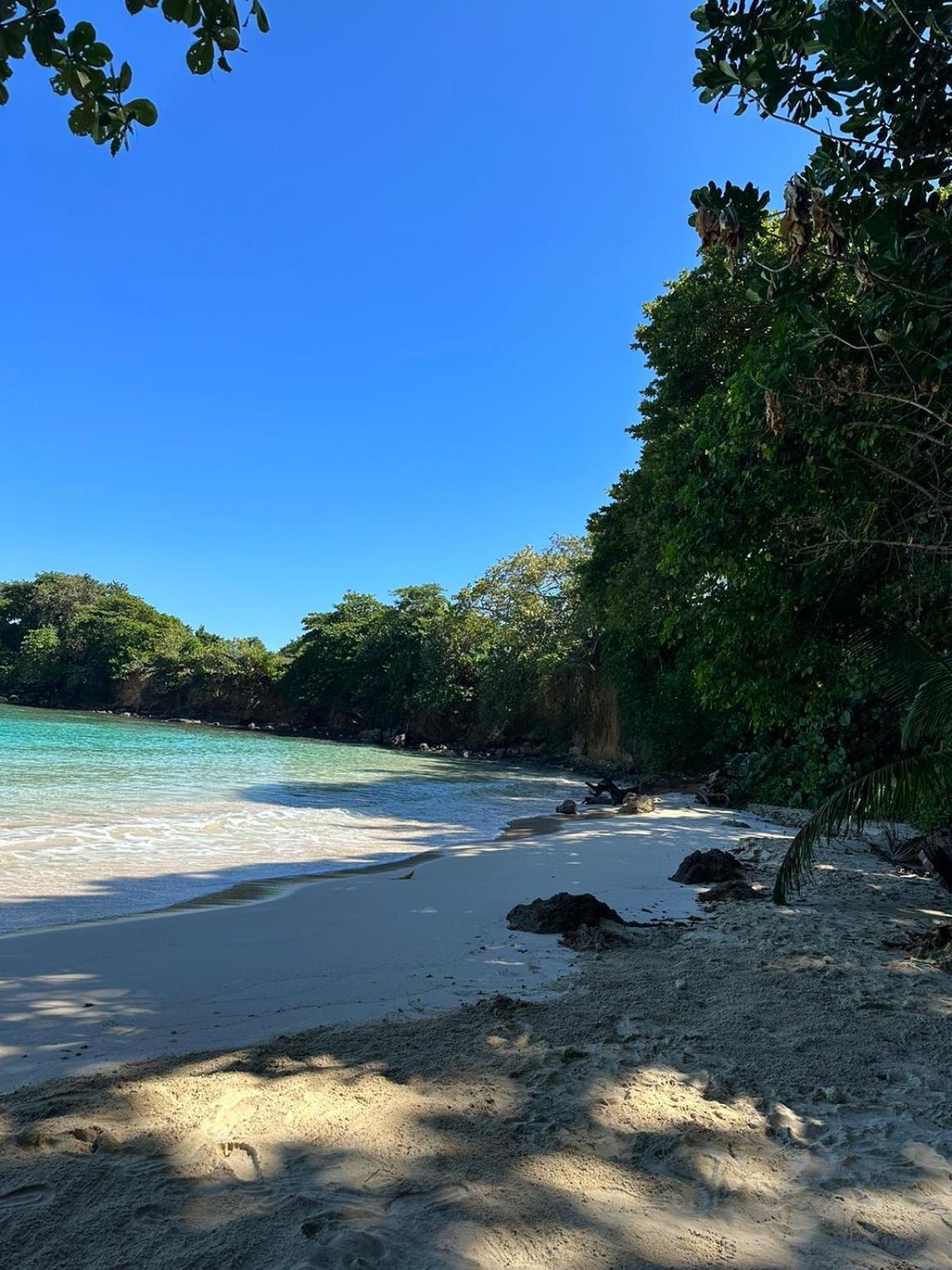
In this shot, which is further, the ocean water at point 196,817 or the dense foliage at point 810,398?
the ocean water at point 196,817

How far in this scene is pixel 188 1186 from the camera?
79.6 inches

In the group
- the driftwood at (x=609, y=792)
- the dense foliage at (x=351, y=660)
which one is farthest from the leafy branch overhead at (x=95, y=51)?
the dense foliage at (x=351, y=660)

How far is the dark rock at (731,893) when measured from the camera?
6500 mm

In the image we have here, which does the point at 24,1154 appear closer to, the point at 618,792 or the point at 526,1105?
the point at 526,1105

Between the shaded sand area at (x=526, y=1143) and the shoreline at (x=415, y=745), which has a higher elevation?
the shaded sand area at (x=526, y=1143)

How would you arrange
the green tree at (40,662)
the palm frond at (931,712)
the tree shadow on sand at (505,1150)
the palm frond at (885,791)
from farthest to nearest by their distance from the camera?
the green tree at (40,662)
the palm frond at (885,791)
the palm frond at (931,712)
the tree shadow on sand at (505,1150)

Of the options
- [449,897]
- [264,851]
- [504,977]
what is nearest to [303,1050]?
[504,977]

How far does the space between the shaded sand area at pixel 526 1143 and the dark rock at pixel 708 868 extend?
3463 mm

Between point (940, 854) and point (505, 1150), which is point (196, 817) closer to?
point (940, 854)

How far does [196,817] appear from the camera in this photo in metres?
11.3

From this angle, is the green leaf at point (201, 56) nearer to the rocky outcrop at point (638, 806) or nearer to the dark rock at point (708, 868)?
the dark rock at point (708, 868)

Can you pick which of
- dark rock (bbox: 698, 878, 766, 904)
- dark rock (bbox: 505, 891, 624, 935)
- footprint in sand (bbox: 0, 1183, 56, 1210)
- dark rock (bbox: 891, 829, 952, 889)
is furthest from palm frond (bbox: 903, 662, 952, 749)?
footprint in sand (bbox: 0, 1183, 56, 1210)

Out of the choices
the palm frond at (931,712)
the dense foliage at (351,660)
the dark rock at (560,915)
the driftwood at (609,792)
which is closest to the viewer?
the palm frond at (931,712)

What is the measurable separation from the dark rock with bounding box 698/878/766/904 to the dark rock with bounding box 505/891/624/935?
157 centimetres
